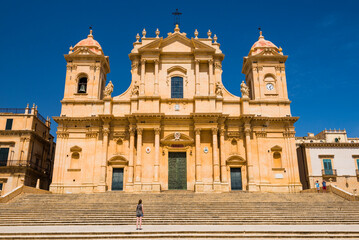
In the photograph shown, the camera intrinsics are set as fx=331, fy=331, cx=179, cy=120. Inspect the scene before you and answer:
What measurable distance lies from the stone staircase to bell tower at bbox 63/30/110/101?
11103mm

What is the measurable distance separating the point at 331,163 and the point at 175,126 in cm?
1870

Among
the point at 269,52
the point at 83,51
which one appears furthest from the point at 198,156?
the point at 83,51

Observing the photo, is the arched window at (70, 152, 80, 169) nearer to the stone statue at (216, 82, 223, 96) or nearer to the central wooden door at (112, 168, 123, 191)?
the central wooden door at (112, 168, 123, 191)

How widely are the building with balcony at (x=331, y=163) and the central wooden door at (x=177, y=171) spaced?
49.1 feet

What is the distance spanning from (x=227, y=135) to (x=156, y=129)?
648cm

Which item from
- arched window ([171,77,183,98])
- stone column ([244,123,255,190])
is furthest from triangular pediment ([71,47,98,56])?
stone column ([244,123,255,190])

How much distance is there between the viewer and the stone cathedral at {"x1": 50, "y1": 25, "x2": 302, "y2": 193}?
28.4 m

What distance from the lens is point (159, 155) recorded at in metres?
28.8

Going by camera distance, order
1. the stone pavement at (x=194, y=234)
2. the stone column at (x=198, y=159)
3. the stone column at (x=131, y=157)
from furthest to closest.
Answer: the stone column at (x=131, y=157)
the stone column at (x=198, y=159)
the stone pavement at (x=194, y=234)

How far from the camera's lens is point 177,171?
1142 inches

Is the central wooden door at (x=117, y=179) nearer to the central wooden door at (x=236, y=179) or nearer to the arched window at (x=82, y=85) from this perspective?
the arched window at (x=82, y=85)

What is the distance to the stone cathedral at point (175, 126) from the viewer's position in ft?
93.1

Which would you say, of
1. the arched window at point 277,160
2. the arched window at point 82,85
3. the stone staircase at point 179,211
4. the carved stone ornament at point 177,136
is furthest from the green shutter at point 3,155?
the arched window at point 277,160

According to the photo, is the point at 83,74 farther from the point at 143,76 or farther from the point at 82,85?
the point at 143,76
